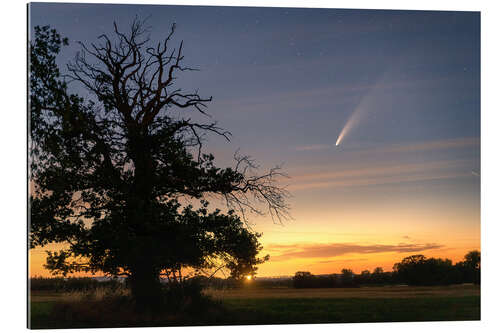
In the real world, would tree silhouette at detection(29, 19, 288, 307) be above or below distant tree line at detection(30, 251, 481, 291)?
above

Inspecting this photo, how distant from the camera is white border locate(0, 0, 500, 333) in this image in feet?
32.9

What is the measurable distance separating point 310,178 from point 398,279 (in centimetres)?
209

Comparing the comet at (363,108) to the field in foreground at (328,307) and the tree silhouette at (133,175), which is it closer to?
the tree silhouette at (133,175)

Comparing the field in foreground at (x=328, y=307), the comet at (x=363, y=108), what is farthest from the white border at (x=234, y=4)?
the comet at (x=363, y=108)

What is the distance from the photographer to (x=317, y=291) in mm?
10938

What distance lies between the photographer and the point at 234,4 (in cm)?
1112

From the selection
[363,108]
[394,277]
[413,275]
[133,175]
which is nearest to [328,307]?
[394,277]

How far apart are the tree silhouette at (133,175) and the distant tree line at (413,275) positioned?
107 centimetres

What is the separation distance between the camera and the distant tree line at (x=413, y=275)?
1097 centimetres

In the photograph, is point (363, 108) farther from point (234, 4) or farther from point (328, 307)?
point (328, 307)

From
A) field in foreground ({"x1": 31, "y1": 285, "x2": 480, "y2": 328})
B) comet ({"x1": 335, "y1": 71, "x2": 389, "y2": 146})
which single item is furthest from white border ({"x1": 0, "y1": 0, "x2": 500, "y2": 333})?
comet ({"x1": 335, "y1": 71, "x2": 389, "y2": 146})

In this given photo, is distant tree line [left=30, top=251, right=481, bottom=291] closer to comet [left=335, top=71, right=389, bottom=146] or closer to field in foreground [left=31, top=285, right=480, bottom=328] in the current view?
field in foreground [left=31, top=285, right=480, bottom=328]

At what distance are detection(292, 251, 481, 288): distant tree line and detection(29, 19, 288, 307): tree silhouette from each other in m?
1.07

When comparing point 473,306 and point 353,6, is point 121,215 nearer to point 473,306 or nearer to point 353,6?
point 353,6
